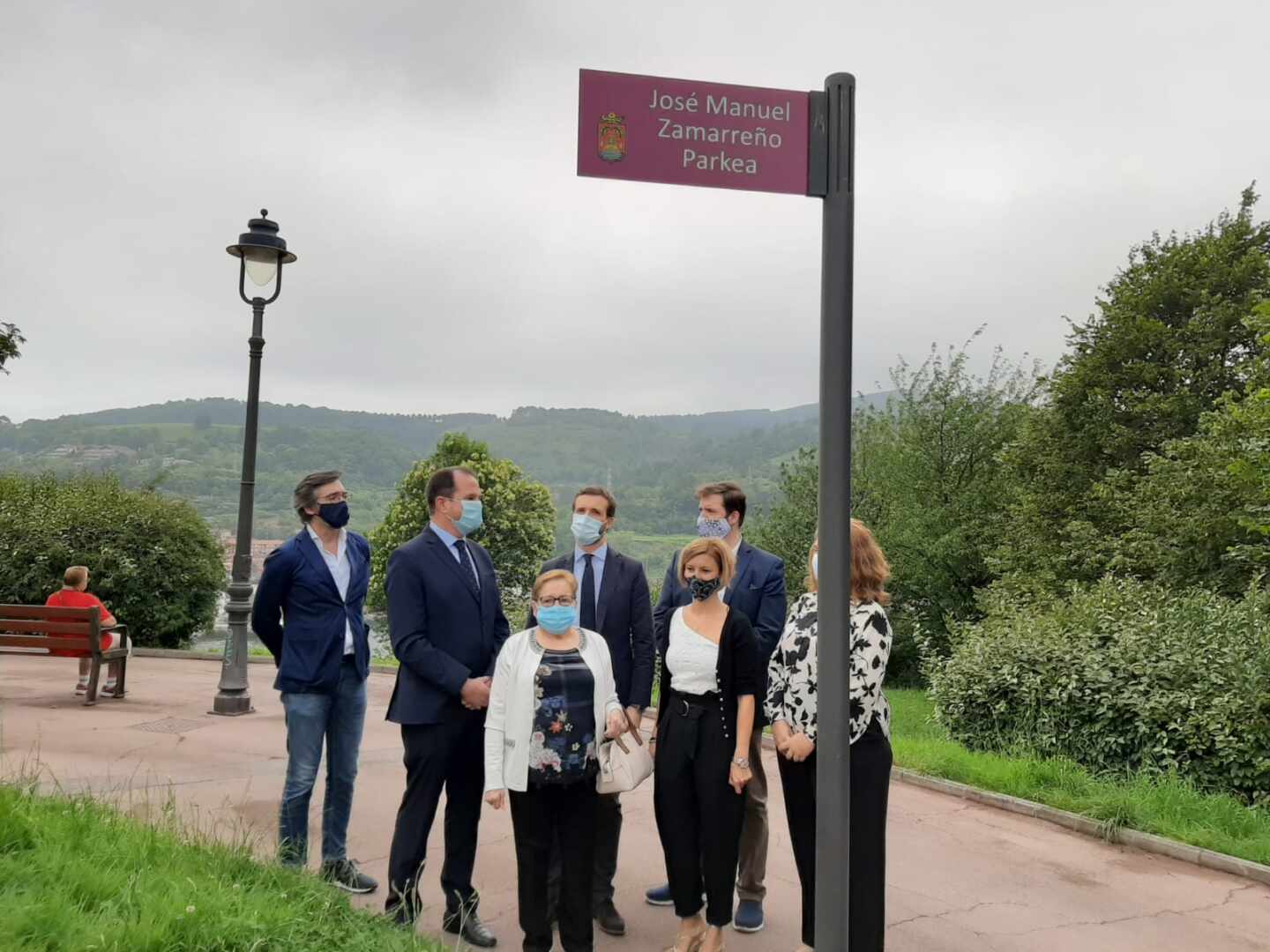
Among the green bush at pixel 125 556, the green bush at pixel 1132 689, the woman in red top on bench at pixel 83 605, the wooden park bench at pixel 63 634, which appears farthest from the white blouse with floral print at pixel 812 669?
the green bush at pixel 125 556

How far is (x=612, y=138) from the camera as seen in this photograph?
2.78m

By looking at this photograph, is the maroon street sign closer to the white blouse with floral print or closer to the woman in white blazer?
the white blouse with floral print

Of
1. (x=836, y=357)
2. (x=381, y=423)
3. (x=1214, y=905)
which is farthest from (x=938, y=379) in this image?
(x=381, y=423)

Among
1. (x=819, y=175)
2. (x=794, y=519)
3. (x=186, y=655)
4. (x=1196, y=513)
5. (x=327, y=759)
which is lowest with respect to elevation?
(x=186, y=655)

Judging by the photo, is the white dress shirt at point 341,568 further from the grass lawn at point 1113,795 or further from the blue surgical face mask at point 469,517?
the grass lawn at point 1113,795

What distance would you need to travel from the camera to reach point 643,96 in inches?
110

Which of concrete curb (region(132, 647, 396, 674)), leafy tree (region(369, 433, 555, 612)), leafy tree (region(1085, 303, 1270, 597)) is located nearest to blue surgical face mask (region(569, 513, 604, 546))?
concrete curb (region(132, 647, 396, 674))

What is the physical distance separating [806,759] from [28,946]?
2.79 metres

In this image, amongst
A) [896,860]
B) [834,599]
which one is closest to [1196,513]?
[896,860]

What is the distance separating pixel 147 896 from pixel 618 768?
5.87 feet

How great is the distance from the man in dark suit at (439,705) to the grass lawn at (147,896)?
50 cm

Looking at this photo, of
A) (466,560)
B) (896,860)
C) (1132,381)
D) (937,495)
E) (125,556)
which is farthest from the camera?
(937,495)

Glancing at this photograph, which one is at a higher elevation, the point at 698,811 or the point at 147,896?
the point at 698,811

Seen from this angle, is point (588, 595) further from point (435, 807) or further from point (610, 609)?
point (435, 807)
